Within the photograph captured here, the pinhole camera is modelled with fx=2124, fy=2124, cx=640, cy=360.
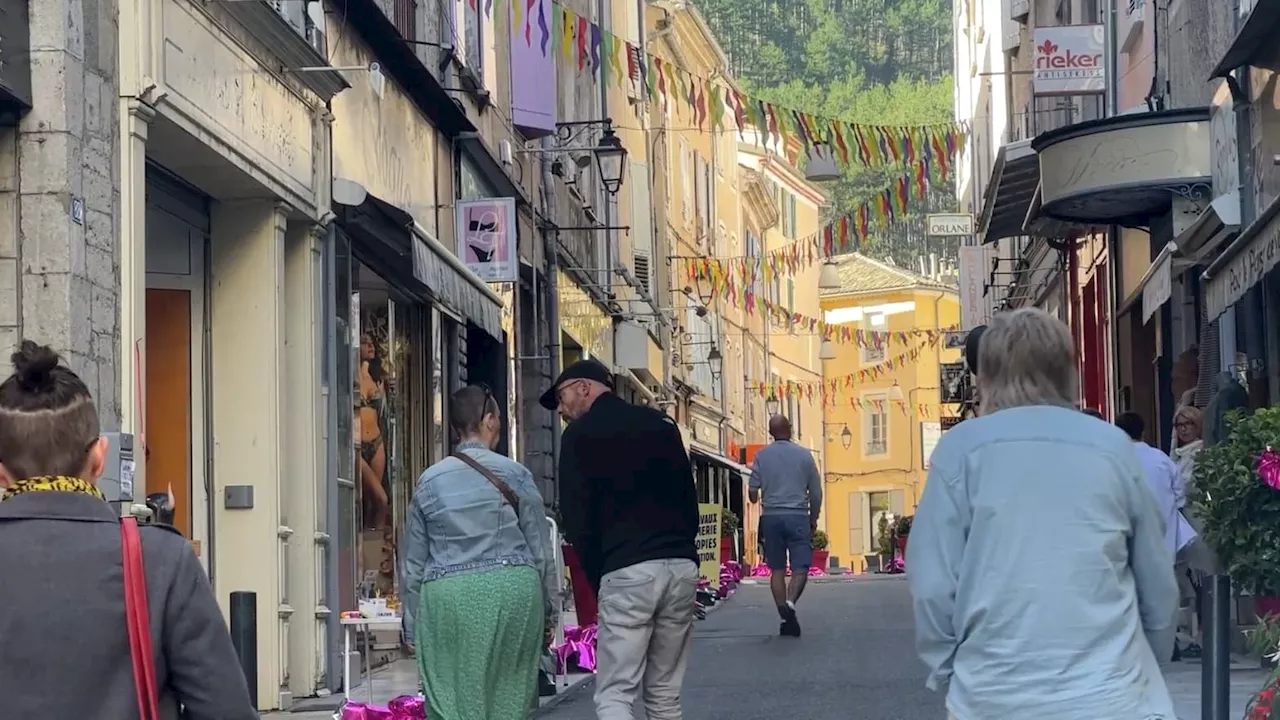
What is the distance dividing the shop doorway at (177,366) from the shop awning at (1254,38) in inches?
249

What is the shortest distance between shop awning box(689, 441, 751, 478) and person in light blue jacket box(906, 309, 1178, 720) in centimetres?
3789

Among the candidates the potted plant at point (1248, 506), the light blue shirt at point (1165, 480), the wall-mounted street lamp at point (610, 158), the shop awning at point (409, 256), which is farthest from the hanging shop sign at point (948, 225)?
the potted plant at point (1248, 506)

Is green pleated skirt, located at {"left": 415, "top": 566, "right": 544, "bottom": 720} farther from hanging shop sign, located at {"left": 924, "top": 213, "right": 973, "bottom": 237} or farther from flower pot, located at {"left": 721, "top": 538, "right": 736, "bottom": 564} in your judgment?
hanging shop sign, located at {"left": 924, "top": 213, "right": 973, "bottom": 237}

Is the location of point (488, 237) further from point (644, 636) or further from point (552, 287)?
point (644, 636)

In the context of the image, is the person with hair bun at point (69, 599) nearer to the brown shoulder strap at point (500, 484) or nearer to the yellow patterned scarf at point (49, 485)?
the yellow patterned scarf at point (49, 485)

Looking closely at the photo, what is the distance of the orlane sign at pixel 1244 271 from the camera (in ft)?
36.4

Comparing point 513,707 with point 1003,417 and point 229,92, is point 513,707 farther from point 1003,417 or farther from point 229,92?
point 229,92

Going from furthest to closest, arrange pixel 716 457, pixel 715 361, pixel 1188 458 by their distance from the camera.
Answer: pixel 715 361, pixel 716 457, pixel 1188 458

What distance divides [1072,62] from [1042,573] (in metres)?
18.2

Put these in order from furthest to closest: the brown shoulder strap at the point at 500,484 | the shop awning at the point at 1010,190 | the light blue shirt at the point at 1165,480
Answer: the shop awning at the point at 1010,190 → the light blue shirt at the point at 1165,480 → the brown shoulder strap at the point at 500,484

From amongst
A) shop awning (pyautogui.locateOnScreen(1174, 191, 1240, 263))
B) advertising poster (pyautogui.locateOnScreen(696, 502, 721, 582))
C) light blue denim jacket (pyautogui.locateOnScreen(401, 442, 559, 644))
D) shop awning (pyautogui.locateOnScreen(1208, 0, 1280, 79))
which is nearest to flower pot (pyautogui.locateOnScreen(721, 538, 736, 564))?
advertising poster (pyautogui.locateOnScreen(696, 502, 721, 582))

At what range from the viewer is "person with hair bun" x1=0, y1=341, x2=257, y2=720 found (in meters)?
3.59

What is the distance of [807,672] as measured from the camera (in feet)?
43.5

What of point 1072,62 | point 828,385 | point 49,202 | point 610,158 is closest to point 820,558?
point 828,385
